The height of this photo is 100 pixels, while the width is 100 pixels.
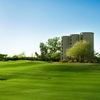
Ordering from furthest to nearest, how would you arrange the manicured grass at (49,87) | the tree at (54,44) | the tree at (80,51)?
the tree at (54,44) → the tree at (80,51) → the manicured grass at (49,87)

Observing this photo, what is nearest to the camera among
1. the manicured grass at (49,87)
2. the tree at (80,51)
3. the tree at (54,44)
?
the manicured grass at (49,87)

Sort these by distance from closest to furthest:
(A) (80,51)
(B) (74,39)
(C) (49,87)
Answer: (C) (49,87)
(A) (80,51)
(B) (74,39)

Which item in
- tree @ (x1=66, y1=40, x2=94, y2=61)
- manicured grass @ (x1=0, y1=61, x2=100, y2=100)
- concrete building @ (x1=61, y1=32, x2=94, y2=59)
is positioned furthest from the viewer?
concrete building @ (x1=61, y1=32, x2=94, y2=59)

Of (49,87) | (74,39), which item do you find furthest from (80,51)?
(49,87)

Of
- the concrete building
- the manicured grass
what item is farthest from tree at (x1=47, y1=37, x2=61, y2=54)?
the manicured grass

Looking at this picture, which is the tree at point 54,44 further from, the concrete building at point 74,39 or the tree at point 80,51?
the tree at point 80,51

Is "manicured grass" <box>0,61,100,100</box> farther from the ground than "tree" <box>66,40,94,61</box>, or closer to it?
closer to it

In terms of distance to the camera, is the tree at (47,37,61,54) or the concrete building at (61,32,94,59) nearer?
the concrete building at (61,32,94,59)

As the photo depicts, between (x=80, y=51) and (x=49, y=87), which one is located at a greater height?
(x=80, y=51)

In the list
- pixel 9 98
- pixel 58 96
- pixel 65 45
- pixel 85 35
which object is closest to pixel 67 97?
pixel 58 96

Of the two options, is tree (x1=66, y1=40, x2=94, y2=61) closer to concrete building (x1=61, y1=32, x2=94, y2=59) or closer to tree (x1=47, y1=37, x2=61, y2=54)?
concrete building (x1=61, y1=32, x2=94, y2=59)

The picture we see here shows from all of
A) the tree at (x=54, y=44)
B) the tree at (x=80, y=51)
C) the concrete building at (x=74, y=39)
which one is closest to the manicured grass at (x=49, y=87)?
the tree at (x=80, y=51)

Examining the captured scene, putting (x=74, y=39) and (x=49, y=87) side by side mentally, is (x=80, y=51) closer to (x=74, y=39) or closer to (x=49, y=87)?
(x=74, y=39)

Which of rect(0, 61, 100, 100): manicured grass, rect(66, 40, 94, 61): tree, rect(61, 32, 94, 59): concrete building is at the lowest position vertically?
rect(0, 61, 100, 100): manicured grass
